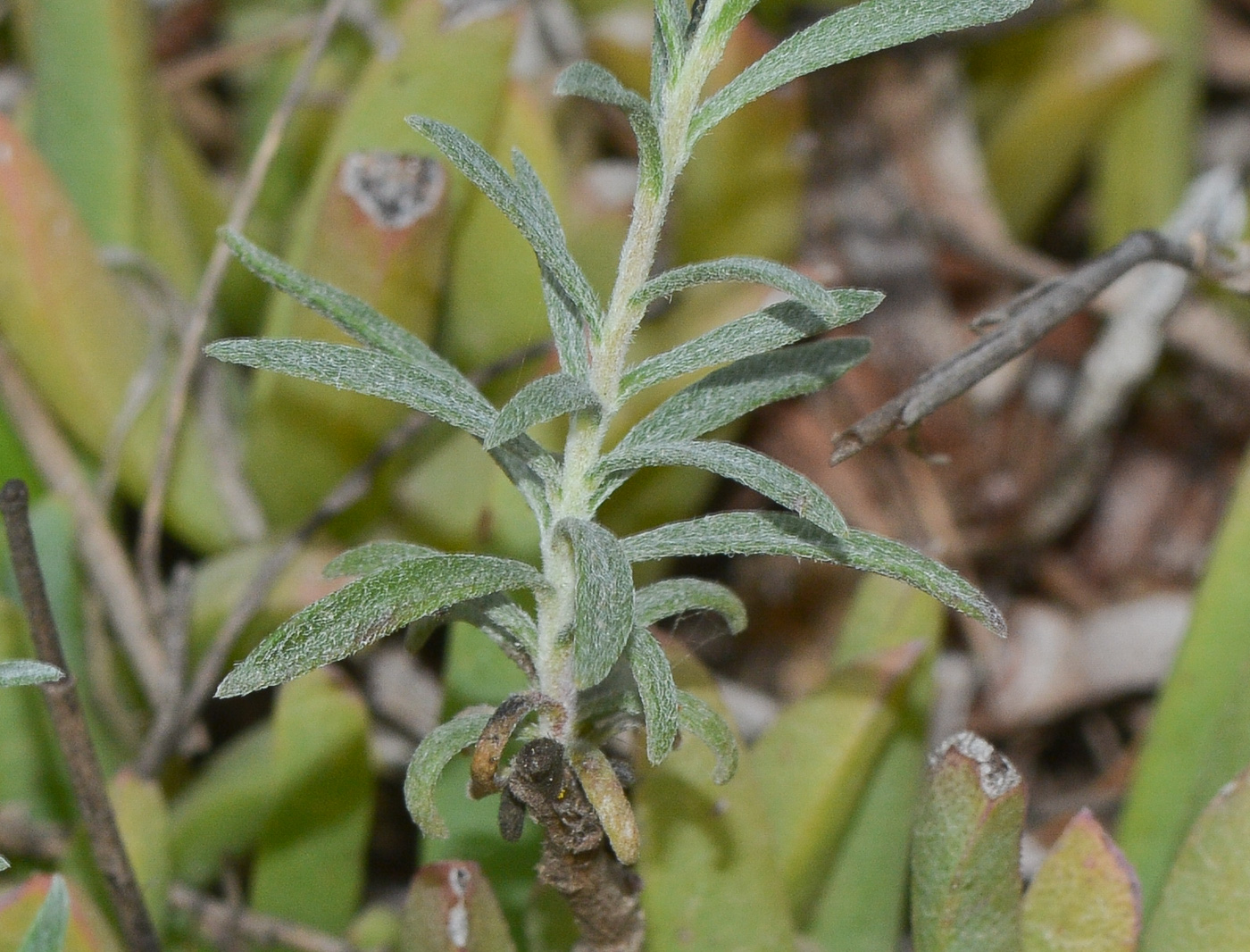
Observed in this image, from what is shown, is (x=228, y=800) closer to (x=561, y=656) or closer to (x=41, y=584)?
(x=41, y=584)

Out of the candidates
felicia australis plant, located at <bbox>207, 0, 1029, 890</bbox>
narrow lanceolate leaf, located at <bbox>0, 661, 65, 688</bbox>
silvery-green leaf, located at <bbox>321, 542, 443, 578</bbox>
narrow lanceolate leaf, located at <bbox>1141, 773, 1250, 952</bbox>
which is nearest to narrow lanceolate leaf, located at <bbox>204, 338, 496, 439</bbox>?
felicia australis plant, located at <bbox>207, 0, 1029, 890</bbox>

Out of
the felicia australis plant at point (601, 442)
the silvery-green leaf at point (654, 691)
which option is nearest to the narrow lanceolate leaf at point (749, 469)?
the felicia australis plant at point (601, 442)

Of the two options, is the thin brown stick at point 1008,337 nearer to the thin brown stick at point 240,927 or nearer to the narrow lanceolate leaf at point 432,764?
the narrow lanceolate leaf at point 432,764

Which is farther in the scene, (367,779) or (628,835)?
(367,779)

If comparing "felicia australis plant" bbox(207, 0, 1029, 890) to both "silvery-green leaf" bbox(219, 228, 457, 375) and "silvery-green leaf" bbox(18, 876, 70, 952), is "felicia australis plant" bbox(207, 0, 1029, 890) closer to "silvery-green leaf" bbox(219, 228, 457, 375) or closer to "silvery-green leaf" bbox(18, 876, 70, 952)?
"silvery-green leaf" bbox(219, 228, 457, 375)

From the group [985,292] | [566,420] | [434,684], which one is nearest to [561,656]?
[566,420]

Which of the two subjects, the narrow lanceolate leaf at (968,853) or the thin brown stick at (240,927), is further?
the thin brown stick at (240,927)

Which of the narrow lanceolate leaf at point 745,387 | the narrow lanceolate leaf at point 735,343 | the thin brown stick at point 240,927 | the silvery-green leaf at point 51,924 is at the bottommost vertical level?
the thin brown stick at point 240,927
